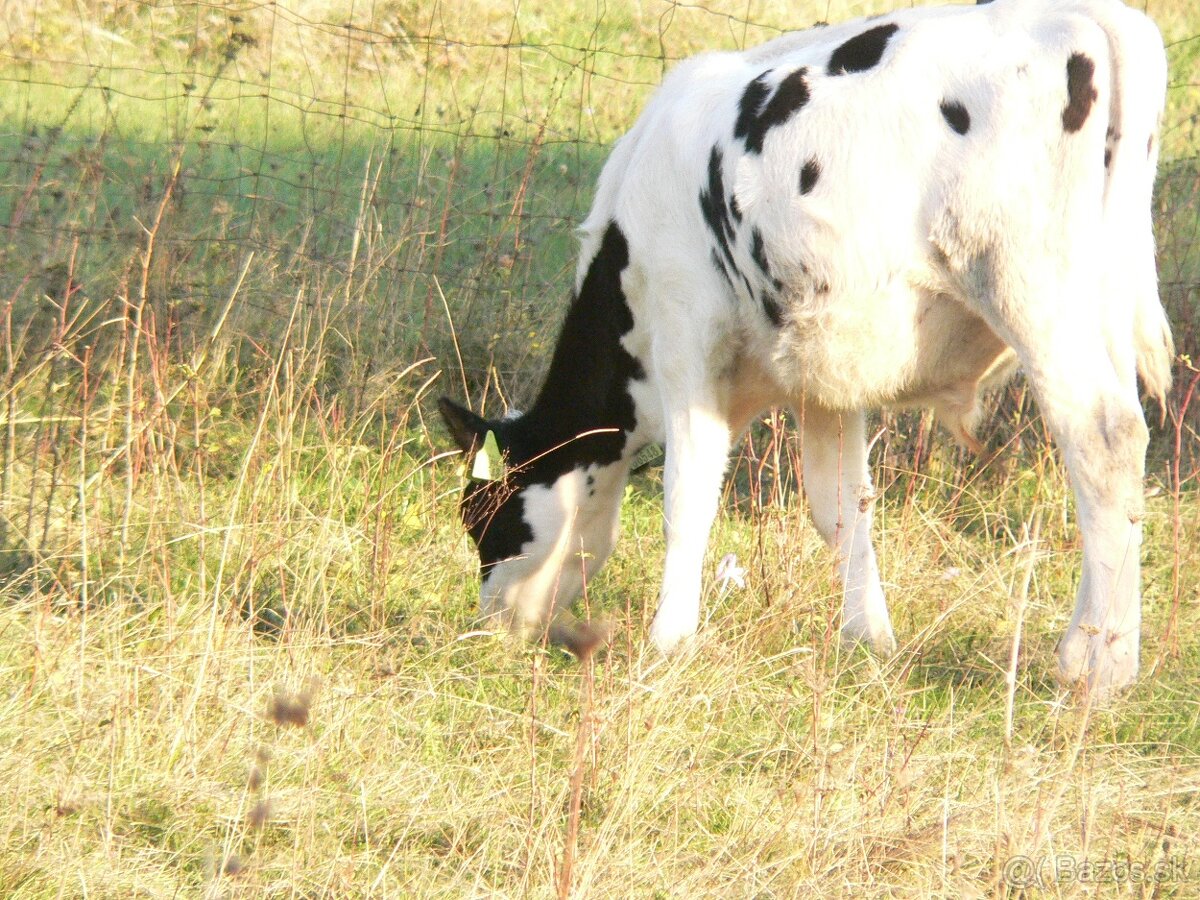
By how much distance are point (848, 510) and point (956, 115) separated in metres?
1.44

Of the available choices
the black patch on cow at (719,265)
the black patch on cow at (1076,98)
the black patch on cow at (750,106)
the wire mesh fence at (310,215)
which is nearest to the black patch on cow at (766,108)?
the black patch on cow at (750,106)

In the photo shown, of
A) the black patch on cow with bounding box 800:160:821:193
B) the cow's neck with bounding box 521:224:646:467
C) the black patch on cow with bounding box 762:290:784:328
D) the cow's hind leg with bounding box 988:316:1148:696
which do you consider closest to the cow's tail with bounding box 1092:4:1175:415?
the cow's hind leg with bounding box 988:316:1148:696

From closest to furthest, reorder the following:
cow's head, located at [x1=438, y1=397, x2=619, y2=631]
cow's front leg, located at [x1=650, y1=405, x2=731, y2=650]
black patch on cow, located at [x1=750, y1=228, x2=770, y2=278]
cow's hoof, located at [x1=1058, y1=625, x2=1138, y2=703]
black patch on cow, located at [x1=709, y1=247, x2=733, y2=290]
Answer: cow's hoof, located at [x1=1058, y1=625, x2=1138, y2=703], black patch on cow, located at [x1=750, y1=228, x2=770, y2=278], black patch on cow, located at [x1=709, y1=247, x2=733, y2=290], cow's front leg, located at [x1=650, y1=405, x2=731, y2=650], cow's head, located at [x1=438, y1=397, x2=619, y2=631]

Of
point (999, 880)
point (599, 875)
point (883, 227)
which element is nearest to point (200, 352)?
point (883, 227)

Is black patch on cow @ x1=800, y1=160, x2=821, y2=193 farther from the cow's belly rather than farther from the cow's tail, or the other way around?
the cow's tail

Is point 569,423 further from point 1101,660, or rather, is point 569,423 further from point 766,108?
point 1101,660

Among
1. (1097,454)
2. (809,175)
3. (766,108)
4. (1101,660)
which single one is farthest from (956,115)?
(1101,660)

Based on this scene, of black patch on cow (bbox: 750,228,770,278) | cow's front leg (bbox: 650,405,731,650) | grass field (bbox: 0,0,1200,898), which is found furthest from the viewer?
cow's front leg (bbox: 650,405,731,650)

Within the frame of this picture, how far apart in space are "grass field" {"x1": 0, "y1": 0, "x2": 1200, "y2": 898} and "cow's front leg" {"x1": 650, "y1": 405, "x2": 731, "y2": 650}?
0.16 meters

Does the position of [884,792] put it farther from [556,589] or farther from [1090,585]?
[556,589]

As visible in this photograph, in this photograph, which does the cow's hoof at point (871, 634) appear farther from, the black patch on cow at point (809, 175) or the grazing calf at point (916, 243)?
the black patch on cow at point (809, 175)

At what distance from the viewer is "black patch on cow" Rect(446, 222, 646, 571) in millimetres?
4469

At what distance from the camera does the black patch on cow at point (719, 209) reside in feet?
12.5

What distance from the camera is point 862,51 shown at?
12.1 ft
